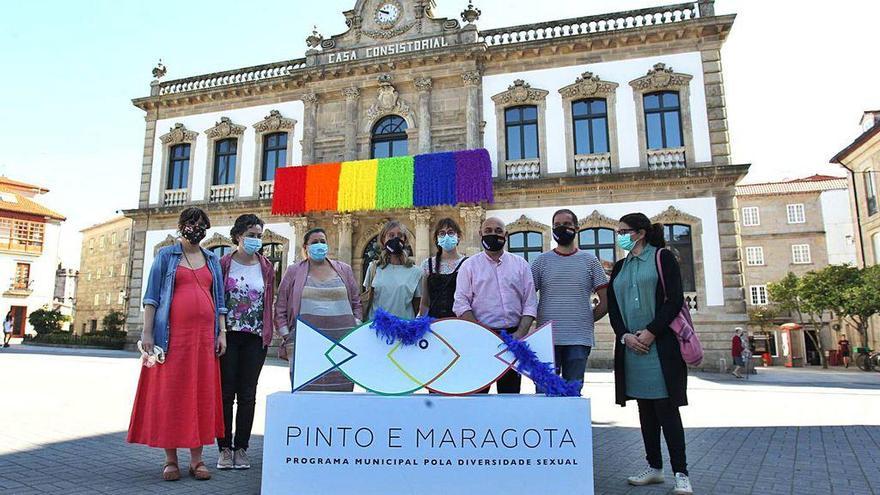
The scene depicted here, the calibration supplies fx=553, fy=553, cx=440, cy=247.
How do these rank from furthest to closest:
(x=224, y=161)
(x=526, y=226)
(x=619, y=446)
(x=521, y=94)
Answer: (x=224, y=161) < (x=521, y=94) < (x=526, y=226) < (x=619, y=446)

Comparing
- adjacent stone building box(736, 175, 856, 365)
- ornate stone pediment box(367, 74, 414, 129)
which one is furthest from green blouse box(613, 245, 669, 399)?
adjacent stone building box(736, 175, 856, 365)

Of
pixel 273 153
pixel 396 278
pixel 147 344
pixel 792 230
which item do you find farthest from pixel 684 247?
pixel 792 230

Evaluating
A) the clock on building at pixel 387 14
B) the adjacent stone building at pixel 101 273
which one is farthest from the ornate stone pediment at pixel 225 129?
the adjacent stone building at pixel 101 273

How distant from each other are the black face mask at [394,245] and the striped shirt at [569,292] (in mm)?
1217

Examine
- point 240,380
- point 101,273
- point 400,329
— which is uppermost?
point 101,273

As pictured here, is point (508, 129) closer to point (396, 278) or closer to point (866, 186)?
point (396, 278)

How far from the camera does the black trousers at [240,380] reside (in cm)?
477

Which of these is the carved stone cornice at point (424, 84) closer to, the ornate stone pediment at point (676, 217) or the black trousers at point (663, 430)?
the ornate stone pediment at point (676, 217)

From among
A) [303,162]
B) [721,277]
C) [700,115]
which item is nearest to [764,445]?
[721,277]

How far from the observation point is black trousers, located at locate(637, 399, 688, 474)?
4.15 metres

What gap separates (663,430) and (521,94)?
647 inches

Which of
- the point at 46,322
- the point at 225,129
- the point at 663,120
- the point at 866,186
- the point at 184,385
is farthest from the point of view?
the point at 46,322

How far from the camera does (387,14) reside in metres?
21.3

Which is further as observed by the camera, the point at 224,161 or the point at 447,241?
the point at 224,161
